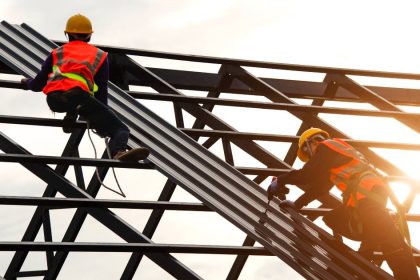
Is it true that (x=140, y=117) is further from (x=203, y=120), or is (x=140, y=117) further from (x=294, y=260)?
(x=294, y=260)

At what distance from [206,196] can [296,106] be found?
9.38 ft

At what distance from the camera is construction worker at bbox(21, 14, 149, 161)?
7715 mm

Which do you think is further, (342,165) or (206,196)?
(206,196)

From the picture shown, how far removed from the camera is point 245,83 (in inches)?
435

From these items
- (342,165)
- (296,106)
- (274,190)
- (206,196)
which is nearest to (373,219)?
(342,165)

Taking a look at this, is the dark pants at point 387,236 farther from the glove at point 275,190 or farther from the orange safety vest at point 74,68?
the orange safety vest at point 74,68

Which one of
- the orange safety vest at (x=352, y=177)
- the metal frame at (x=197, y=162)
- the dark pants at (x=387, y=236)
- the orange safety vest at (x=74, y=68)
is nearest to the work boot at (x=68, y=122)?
the metal frame at (x=197, y=162)

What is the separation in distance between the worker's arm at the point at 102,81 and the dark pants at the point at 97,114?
27 cm

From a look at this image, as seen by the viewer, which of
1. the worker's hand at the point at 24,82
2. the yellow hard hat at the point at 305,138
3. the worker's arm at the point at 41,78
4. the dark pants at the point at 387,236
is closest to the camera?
the dark pants at the point at 387,236

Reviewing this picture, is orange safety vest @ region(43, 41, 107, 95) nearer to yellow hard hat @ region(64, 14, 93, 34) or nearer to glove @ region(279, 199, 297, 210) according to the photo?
yellow hard hat @ region(64, 14, 93, 34)

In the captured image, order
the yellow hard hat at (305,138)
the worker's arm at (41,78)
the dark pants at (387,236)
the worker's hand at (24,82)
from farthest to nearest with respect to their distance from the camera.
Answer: the worker's hand at (24,82) → the worker's arm at (41,78) → the yellow hard hat at (305,138) → the dark pants at (387,236)

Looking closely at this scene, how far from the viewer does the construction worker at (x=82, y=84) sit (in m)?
7.71

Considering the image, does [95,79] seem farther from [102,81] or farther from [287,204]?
[287,204]

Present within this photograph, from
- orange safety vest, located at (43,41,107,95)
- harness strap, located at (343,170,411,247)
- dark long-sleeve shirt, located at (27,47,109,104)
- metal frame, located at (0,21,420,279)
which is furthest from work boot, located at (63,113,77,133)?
harness strap, located at (343,170,411,247)
